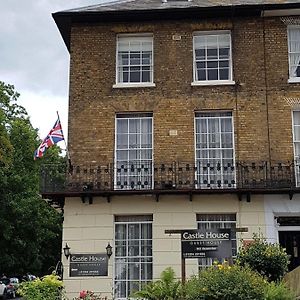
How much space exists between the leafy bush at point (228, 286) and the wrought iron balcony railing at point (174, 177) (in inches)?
265

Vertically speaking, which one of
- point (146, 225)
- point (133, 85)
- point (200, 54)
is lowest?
point (146, 225)

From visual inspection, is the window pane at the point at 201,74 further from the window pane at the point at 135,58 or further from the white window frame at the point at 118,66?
the window pane at the point at 135,58

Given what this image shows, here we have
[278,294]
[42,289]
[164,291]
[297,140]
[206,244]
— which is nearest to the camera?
[278,294]

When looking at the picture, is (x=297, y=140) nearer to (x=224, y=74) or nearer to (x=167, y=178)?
(x=224, y=74)

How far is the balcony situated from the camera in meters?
19.4

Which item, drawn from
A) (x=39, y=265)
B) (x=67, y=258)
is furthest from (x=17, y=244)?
(x=67, y=258)

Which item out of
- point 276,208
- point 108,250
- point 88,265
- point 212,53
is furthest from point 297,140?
point 88,265

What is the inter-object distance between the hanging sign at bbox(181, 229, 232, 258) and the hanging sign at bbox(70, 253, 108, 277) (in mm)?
4338

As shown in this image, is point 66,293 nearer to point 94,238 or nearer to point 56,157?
point 94,238

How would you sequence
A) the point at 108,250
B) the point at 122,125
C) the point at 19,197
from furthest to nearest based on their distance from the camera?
the point at 19,197, the point at 122,125, the point at 108,250

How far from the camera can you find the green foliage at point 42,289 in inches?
685

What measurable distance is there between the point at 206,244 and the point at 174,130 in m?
5.54

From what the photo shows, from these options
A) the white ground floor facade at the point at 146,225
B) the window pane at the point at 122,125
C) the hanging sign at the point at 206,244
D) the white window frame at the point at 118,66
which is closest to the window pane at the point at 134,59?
the white window frame at the point at 118,66

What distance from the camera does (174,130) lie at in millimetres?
20219
